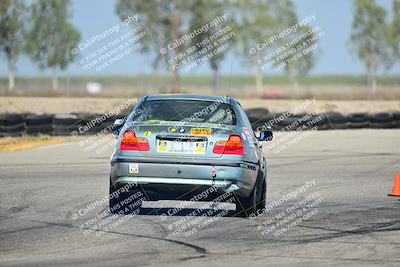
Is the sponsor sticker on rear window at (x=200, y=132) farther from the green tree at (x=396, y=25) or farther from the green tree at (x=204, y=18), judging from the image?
the green tree at (x=396, y=25)

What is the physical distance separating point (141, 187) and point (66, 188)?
3.91 m

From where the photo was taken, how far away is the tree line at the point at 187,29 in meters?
69.4

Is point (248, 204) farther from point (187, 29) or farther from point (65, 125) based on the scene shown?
point (187, 29)

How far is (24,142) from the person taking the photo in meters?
25.2

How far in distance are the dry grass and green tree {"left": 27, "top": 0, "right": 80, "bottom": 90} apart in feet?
165

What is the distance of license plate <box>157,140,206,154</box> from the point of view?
10.3 metres

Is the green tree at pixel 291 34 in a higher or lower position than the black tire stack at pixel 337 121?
higher

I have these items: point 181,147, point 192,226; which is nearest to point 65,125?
point 181,147

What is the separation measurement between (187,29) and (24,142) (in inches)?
1769

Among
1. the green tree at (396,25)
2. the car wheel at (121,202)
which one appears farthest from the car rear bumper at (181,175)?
the green tree at (396,25)

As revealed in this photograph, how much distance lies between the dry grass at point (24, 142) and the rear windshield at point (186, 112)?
1275cm
